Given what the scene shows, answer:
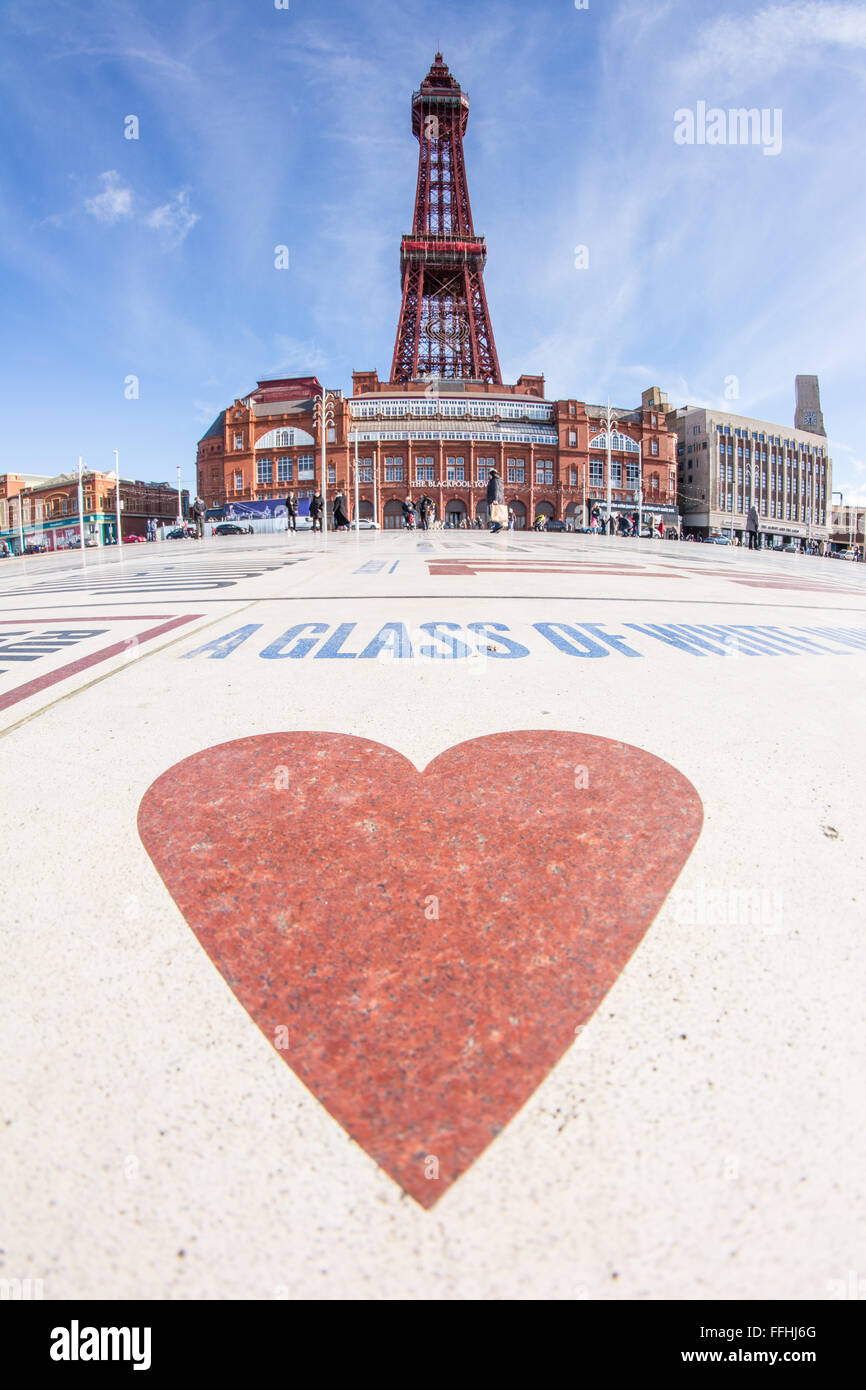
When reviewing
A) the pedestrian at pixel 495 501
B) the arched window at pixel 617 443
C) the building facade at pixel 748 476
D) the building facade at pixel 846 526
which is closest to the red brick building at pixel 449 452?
the arched window at pixel 617 443

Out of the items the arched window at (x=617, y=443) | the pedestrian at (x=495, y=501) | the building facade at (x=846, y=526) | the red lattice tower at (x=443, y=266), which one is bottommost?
the pedestrian at (x=495, y=501)

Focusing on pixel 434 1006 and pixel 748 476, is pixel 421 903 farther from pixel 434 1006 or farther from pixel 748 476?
pixel 748 476

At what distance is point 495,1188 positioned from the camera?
1096mm

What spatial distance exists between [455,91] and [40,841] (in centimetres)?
10904

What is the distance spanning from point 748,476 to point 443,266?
46.4 metres

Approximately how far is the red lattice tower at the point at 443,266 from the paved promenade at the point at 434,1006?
87540 mm

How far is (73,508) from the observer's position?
85.3 m

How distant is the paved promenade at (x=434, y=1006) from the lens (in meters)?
1.06

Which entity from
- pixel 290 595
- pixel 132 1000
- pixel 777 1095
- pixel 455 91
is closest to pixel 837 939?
pixel 777 1095

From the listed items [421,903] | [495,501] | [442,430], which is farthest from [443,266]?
[421,903]

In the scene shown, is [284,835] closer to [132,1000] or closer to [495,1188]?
[132,1000]

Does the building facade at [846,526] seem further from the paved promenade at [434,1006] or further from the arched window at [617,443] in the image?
the paved promenade at [434,1006]

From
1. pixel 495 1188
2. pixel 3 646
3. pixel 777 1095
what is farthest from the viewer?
pixel 3 646

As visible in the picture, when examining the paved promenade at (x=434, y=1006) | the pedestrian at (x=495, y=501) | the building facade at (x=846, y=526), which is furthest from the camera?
the building facade at (x=846, y=526)
